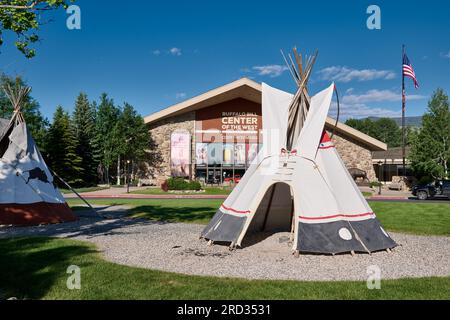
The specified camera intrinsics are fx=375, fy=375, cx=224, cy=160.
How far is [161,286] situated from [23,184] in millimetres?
9415

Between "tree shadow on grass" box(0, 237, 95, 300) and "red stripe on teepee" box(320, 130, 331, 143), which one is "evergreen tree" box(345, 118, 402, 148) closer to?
"red stripe on teepee" box(320, 130, 331, 143)

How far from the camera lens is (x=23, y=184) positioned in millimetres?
13523

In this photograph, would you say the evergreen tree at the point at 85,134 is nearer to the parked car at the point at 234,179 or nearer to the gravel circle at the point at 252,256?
the parked car at the point at 234,179

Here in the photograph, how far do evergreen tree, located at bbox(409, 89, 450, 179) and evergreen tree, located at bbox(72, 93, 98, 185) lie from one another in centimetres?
3467

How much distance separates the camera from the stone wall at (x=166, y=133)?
41.3 meters

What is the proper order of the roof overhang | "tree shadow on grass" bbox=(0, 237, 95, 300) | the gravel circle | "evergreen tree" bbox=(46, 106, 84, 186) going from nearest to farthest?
"tree shadow on grass" bbox=(0, 237, 95, 300), the gravel circle, the roof overhang, "evergreen tree" bbox=(46, 106, 84, 186)

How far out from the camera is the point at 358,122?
325 ft

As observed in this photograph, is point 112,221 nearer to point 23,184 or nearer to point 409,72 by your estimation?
point 23,184

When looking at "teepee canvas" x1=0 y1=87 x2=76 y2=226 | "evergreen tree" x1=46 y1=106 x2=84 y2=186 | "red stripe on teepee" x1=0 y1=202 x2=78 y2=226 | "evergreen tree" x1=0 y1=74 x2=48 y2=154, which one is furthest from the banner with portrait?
"red stripe on teepee" x1=0 y1=202 x2=78 y2=226

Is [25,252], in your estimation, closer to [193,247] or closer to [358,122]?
[193,247]

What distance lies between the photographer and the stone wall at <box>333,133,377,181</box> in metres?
42.0

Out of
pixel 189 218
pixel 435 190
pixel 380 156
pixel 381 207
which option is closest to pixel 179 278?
pixel 189 218

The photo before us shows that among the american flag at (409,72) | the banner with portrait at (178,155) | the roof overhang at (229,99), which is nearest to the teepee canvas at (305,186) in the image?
the american flag at (409,72)

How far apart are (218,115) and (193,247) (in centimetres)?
3253
